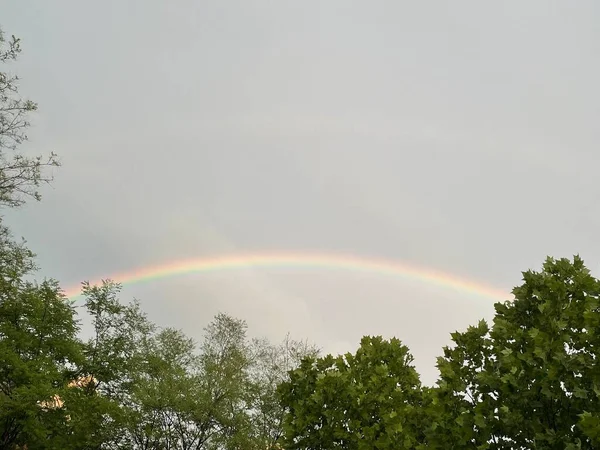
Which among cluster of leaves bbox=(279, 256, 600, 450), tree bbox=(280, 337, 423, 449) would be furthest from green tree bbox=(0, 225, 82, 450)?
cluster of leaves bbox=(279, 256, 600, 450)

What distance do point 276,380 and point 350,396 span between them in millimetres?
27665

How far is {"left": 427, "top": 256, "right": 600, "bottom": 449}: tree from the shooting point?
914 centimetres

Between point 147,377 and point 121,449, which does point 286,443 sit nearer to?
point 121,449

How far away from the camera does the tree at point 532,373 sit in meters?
9.14

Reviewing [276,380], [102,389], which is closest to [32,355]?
[102,389]

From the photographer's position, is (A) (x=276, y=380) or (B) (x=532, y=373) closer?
(B) (x=532, y=373)

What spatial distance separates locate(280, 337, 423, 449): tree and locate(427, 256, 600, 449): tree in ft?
17.9

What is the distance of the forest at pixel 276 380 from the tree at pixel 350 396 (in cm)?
5

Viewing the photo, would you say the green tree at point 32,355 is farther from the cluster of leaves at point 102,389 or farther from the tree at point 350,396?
the tree at point 350,396

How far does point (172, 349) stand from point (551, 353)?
3859cm

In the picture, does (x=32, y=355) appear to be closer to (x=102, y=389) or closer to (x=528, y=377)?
(x=102, y=389)

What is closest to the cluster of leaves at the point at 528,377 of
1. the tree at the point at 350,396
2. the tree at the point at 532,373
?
the tree at the point at 532,373

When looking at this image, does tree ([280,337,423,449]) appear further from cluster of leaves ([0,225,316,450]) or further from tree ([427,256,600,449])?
cluster of leaves ([0,225,316,450])

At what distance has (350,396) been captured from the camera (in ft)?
60.1
